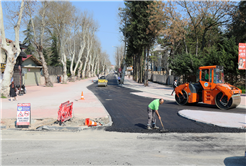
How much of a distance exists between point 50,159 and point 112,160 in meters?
1.67

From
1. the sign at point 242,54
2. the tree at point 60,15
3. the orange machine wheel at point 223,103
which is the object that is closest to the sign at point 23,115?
the orange machine wheel at point 223,103

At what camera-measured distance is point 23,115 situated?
959 cm

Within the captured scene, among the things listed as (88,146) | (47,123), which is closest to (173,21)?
(47,123)

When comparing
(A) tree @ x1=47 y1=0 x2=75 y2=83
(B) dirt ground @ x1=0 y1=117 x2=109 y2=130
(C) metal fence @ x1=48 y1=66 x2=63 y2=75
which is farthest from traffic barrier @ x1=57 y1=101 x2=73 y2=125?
(C) metal fence @ x1=48 y1=66 x2=63 y2=75

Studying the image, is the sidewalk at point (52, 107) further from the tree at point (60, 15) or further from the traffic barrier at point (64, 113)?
the tree at point (60, 15)

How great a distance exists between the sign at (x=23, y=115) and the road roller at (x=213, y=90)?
1054 cm

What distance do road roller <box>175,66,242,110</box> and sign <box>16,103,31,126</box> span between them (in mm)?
10542

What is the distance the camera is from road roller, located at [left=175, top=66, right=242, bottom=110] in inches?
538

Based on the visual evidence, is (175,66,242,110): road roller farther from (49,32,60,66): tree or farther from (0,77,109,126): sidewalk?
(49,32,60,66): tree

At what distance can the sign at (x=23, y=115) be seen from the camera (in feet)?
31.2

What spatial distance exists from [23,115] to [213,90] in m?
11.5

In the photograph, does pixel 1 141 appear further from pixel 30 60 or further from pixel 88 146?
pixel 30 60

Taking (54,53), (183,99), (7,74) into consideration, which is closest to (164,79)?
(183,99)

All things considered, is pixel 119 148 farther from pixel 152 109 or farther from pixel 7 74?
pixel 7 74
